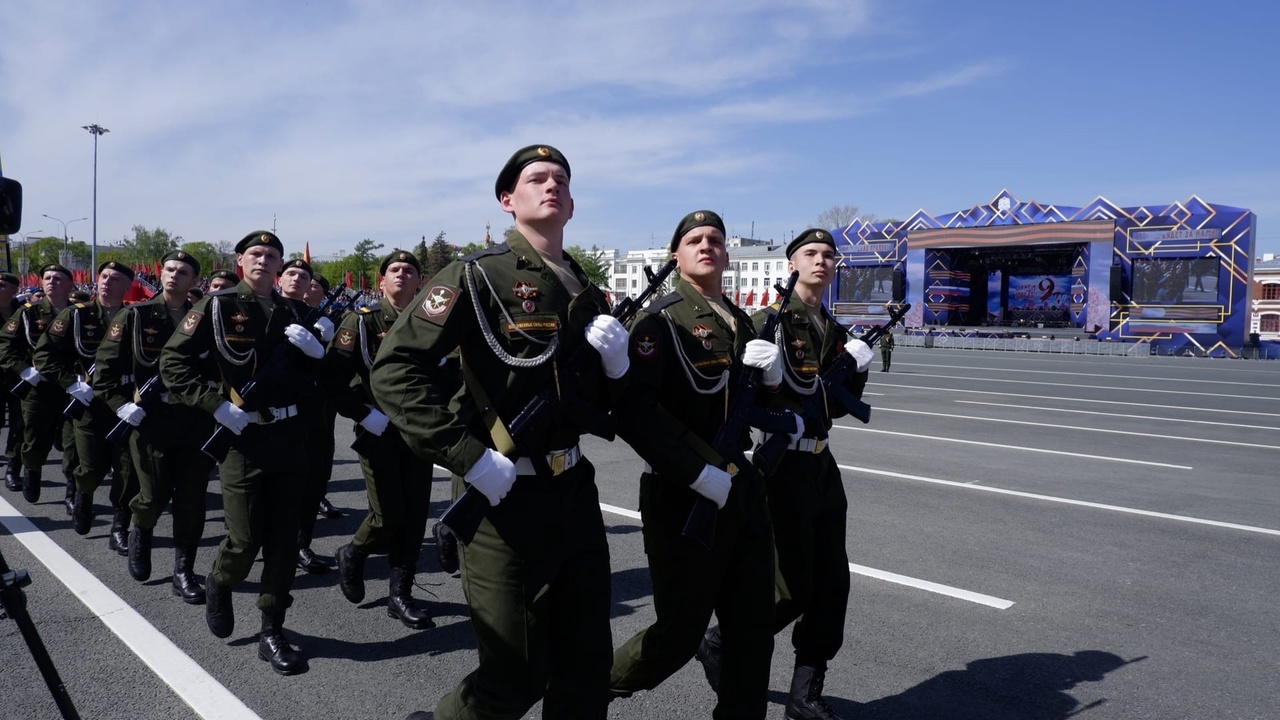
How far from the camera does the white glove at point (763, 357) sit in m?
3.18

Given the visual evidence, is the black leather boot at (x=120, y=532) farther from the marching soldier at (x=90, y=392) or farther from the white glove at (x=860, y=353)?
the white glove at (x=860, y=353)

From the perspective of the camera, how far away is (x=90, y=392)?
6.68 m

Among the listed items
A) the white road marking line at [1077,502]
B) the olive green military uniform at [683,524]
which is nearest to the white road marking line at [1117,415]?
the white road marking line at [1077,502]

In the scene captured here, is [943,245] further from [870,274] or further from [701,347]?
[701,347]

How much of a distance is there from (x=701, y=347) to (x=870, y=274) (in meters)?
48.9

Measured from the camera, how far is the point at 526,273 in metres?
2.81

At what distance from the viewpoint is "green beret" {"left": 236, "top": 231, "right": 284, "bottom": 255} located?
487 cm

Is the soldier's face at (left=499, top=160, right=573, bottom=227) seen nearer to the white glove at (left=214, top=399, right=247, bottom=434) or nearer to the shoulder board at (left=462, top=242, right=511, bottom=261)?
the shoulder board at (left=462, top=242, right=511, bottom=261)

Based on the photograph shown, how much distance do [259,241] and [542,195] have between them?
272cm

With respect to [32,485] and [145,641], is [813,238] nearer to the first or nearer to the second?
[145,641]

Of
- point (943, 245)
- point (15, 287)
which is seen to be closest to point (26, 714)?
point (15, 287)

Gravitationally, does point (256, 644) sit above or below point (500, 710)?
below

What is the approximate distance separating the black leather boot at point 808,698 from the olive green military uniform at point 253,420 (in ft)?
8.03

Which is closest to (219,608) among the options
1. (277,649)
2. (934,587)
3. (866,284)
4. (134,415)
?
(277,649)
